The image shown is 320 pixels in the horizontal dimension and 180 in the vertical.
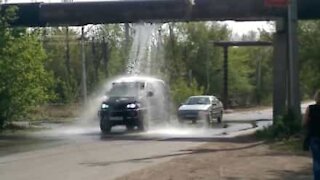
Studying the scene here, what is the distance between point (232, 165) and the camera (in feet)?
58.3

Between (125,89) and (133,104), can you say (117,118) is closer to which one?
(133,104)

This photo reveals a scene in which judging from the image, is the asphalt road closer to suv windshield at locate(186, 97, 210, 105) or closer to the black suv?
the black suv

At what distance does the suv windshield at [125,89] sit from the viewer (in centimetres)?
3331

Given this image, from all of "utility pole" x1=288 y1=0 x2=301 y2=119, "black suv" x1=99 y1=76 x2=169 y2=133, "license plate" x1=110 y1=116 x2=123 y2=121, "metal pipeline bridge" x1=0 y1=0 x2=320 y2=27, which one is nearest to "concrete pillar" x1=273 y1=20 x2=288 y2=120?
"metal pipeline bridge" x1=0 y1=0 x2=320 y2=27

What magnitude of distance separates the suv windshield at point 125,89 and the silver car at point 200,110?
6.92 meters

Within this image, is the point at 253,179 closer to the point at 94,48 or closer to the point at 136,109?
the point at 136,109

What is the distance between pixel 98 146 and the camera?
957 inches

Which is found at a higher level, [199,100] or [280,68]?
[280,68]

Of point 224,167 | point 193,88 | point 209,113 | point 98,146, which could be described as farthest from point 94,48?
point 224,167

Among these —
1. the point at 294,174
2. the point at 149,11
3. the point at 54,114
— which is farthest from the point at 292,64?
the point at 54,114

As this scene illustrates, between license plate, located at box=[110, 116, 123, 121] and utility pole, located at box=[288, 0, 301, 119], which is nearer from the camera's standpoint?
utility pole, located at box=[288, 0, 301, 119]

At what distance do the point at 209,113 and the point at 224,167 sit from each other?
2406 cm

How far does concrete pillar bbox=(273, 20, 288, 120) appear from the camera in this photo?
30564 millimetres

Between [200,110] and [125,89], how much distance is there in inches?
311
